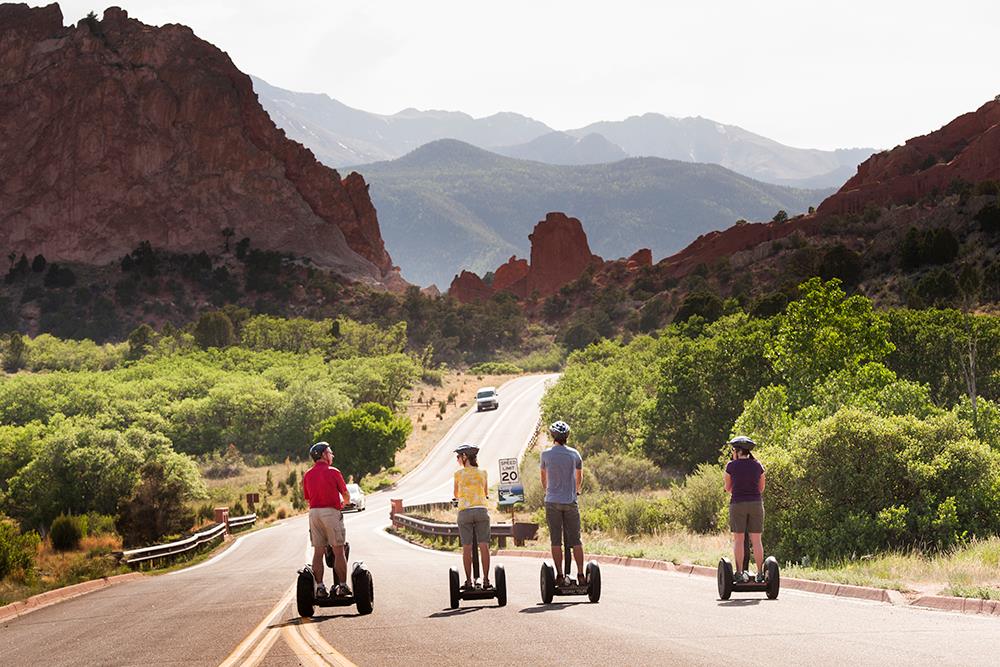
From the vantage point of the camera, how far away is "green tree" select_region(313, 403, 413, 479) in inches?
3172

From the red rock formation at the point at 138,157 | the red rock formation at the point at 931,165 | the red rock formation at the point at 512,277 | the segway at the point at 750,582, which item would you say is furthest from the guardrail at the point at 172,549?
the red rock formation at the point at 512,277

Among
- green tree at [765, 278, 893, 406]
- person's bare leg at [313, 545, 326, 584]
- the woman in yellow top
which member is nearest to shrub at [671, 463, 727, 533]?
green tree at [765, 278, 893, 406]

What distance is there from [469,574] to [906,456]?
11814 mm

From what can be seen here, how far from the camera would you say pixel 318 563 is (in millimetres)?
14016

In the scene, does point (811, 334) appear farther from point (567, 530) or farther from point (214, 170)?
point (214, 170)

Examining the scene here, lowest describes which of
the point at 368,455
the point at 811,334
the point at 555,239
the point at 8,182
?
the point at 368,455

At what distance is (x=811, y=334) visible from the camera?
40.2 m

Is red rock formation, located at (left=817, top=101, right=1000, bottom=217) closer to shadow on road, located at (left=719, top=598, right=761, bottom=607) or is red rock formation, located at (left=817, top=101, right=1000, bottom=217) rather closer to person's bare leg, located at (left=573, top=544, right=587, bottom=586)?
shadow on road, located at (left=719, top=598, right=761, bottom=607)

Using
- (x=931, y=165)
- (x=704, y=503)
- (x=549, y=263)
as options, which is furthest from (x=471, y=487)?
(x=549, y=263)

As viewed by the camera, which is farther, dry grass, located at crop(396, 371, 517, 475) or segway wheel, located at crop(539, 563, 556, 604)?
dry grass, located at crop(396, 371, 517, 475)

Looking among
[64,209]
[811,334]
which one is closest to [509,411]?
[811,334]

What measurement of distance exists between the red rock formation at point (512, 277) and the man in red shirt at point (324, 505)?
167 meters

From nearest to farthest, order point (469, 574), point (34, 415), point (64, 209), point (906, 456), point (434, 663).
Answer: point (434, 663) → point (469, 574) → point (906, 456) → point (34, 415) → point (64, 209)

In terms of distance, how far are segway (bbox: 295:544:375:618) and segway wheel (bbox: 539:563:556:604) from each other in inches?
92.0
